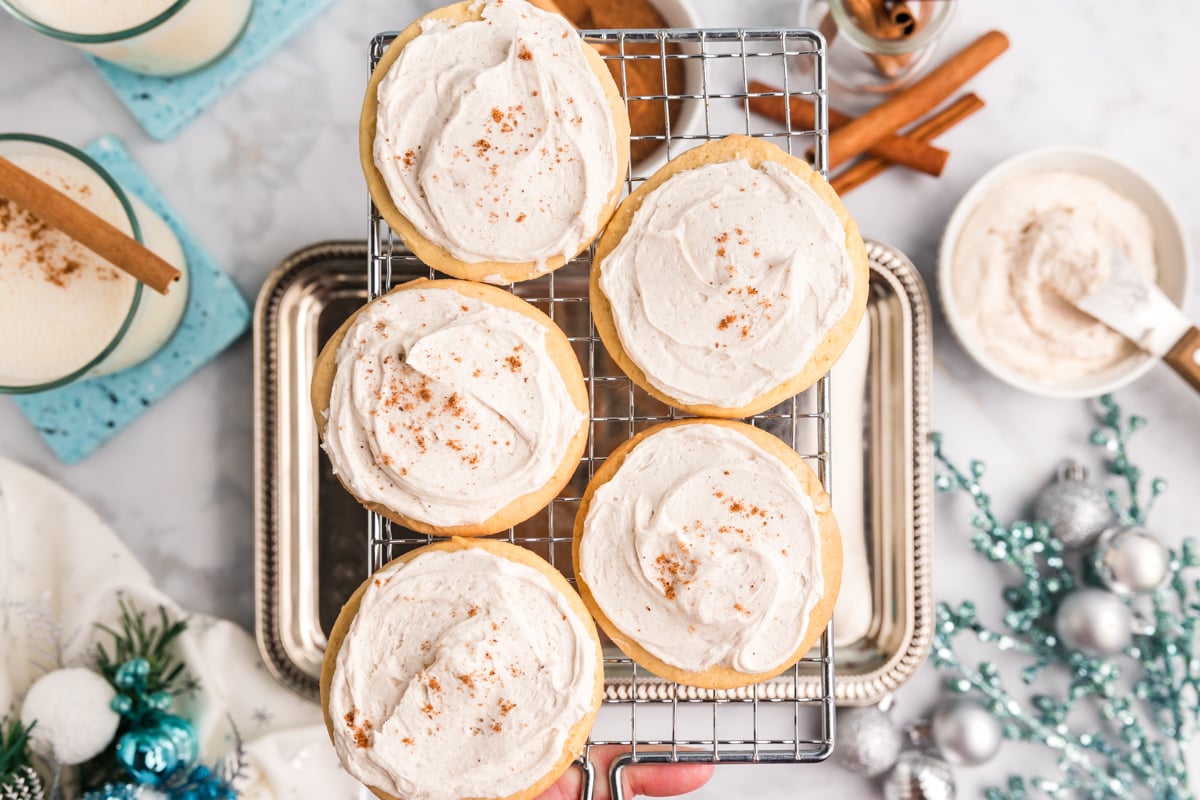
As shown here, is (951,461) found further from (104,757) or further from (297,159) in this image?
(104,757)

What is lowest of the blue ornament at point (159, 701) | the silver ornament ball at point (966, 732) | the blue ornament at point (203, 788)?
the silver ornament ball at point (966, 732)

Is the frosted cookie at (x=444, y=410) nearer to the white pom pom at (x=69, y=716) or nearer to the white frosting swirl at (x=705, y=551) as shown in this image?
the white frosting swirl at (x=705, y=551)

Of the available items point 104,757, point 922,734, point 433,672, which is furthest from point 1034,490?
point 104,757

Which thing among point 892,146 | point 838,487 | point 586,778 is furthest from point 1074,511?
A: point 586,778

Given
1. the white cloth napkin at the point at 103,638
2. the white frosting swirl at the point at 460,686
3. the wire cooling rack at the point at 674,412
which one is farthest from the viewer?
the white cloth napkin at the point at 103,638

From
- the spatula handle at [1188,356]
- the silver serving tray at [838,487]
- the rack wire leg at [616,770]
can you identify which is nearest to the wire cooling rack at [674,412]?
the rack wire leg at [616,770]

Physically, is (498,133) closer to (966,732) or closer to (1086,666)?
(966,732)
